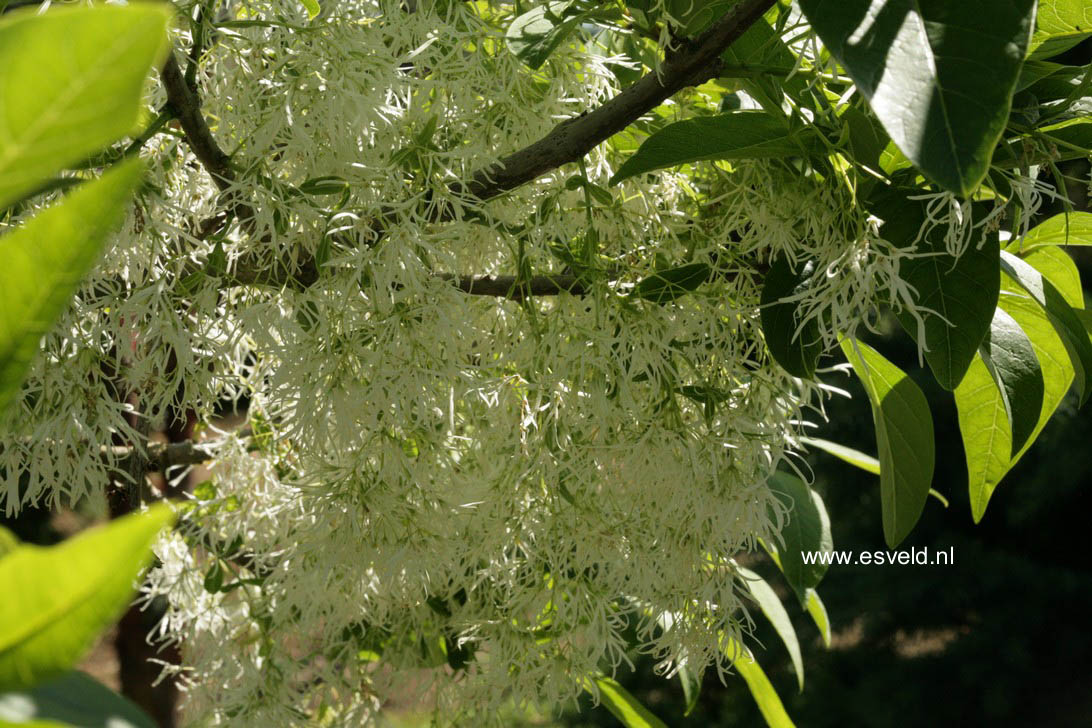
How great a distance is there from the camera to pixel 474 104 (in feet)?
1.72

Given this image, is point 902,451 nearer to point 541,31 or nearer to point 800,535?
point 800,535

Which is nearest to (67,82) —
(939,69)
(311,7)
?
(939,69)

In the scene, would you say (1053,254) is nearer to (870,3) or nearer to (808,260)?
(808,260)

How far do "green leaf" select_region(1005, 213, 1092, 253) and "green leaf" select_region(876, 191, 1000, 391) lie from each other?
0.15 meters

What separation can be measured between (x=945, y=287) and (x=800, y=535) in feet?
1.06

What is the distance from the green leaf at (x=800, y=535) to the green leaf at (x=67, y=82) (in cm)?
61

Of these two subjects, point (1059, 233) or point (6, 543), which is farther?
point (1059, 233)

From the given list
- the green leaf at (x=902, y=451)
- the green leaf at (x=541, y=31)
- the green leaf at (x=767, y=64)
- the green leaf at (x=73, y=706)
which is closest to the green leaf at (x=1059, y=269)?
the green leaf at (x=902, y=451)

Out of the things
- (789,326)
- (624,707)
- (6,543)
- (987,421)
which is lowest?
(624,707)

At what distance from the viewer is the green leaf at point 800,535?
0.71 m

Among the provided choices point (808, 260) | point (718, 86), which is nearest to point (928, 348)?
point (808, 260)

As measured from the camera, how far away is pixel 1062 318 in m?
0.52

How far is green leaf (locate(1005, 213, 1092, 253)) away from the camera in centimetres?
60

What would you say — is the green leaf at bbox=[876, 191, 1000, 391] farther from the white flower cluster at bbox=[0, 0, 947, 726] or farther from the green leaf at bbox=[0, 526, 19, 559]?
the green leaf at bbox=[0, 526, 19, 559]
